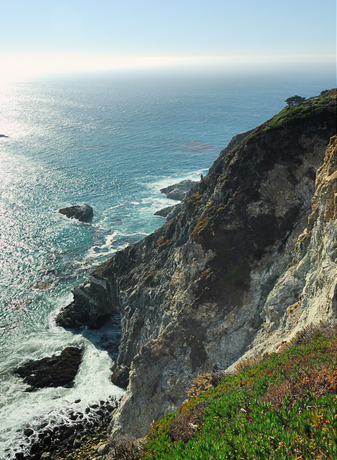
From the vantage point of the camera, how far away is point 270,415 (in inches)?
391

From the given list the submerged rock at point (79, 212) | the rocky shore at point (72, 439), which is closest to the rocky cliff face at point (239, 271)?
the rocky shore at point (72, 439)

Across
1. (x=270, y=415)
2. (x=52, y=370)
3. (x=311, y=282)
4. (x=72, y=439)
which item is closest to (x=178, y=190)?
(x=52, y=370)

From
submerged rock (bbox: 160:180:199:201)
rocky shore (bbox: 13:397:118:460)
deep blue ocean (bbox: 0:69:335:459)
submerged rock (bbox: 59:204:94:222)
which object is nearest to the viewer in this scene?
rocky shore (bbox: 13:397:118:460)

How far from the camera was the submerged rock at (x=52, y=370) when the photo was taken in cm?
3531

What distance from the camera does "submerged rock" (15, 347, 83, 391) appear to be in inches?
1390

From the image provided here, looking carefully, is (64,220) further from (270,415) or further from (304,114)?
(270,415)

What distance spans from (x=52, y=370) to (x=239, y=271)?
27.2 meters

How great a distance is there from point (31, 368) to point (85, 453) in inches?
581

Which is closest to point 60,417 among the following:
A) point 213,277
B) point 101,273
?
point 101,273

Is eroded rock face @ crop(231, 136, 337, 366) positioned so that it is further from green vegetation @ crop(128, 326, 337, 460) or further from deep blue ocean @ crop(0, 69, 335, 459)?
→ deep blue ocean @ crop(0, 69, 335, 459)

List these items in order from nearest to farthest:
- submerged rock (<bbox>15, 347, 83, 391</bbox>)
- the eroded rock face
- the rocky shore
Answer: the eroded rock face
the rocky shore
submerged rock (<bbox>15, 347, 83, 391</bbox>)

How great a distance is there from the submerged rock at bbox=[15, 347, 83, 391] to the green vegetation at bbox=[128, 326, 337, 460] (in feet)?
77.3

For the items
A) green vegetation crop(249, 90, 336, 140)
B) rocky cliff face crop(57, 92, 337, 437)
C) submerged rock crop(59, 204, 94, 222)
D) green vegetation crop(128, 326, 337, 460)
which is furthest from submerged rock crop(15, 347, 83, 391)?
submerged rock crop(59, 204, 94, 222)

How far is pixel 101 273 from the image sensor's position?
1763 inches
